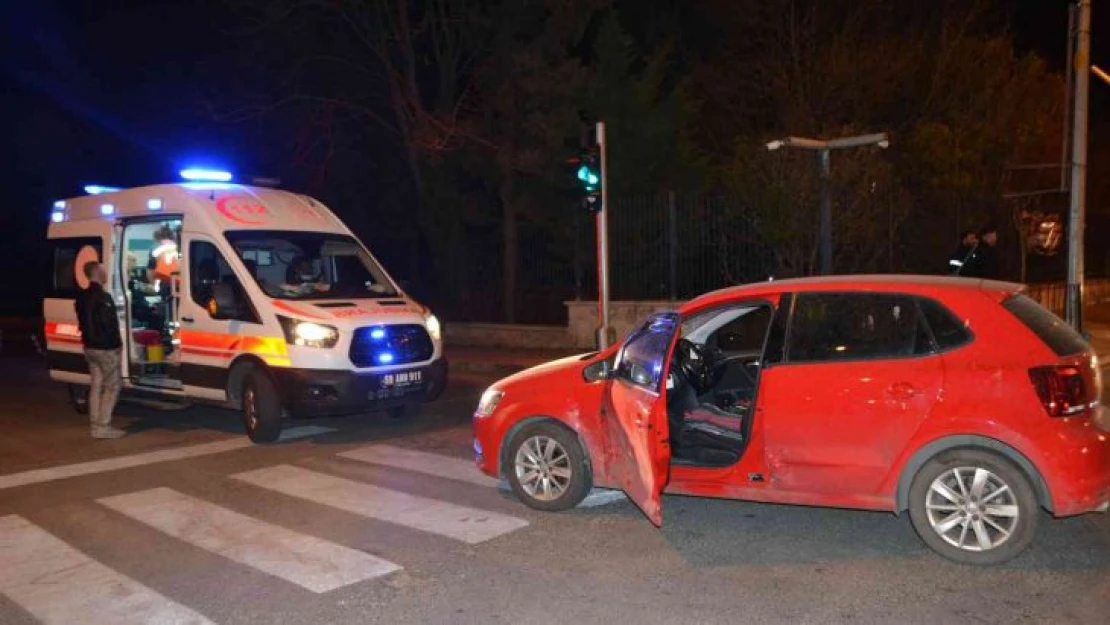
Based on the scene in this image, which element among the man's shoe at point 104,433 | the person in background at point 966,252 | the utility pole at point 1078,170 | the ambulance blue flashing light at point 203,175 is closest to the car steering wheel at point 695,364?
the man's shoe at point 104,433

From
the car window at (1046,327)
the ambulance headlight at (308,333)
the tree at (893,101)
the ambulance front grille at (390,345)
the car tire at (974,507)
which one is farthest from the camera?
the tree at (893,101)

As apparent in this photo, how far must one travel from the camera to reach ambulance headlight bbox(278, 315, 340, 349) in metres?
9.30

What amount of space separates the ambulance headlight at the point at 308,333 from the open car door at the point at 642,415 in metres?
3.94

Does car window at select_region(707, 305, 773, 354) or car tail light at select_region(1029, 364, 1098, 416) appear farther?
car window at select_region(707, 305, 773, 354)

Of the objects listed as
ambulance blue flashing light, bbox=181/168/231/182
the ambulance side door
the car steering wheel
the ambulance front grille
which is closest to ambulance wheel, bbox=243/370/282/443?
the ambulance side door

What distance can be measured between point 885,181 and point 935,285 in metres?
9.71

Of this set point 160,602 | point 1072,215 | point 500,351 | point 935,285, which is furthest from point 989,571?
point 500,351

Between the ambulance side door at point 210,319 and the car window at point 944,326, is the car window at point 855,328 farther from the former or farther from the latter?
the ambulance side door at point 210,319

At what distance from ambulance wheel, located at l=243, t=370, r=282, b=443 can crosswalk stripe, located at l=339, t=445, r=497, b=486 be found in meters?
0.96

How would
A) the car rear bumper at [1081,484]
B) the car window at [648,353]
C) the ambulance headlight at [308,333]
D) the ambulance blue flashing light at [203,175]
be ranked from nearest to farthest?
the car rear bumper at [1081,484] → the car window at [648,353] → the ambulance headlight at [308,333] → the ambulance blue flashing light at [203,175]

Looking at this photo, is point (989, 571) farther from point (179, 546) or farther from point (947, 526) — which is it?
point (179, 546)

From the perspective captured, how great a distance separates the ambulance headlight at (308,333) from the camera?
9297mm

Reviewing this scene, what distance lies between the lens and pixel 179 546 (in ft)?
20.1

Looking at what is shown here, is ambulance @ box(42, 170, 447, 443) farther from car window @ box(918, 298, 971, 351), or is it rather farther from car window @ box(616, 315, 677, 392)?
car window @ box(918, 298, 971, 351)
